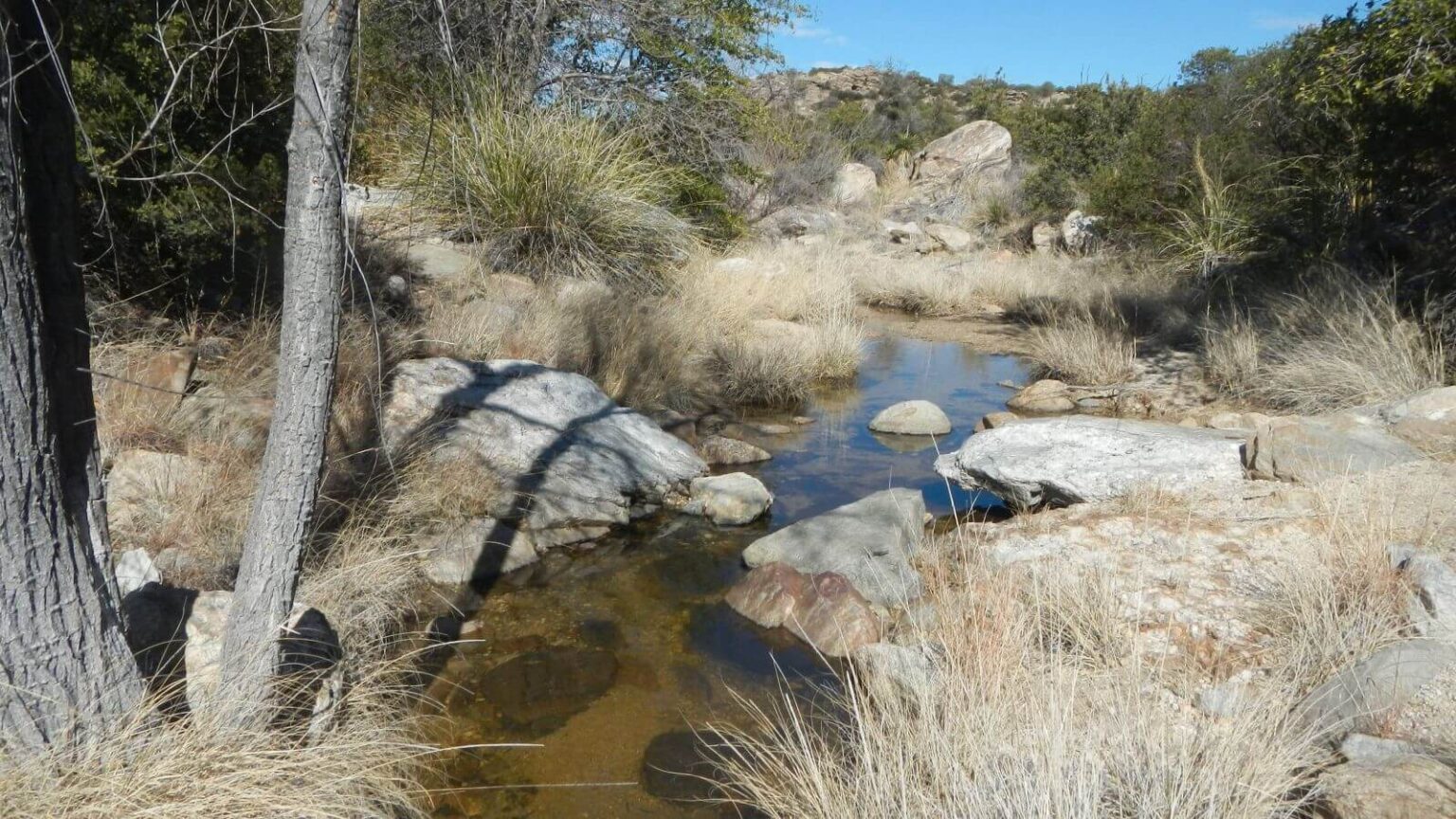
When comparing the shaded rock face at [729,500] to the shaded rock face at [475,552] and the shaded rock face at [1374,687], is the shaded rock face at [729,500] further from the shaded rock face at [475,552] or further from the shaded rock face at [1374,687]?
the shaded rock face at [1374,687]

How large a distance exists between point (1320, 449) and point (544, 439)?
453 centimetres

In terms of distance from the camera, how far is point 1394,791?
8.14ft

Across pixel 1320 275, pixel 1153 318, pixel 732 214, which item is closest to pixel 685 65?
pixel 732 214

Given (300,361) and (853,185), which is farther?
(853,185)

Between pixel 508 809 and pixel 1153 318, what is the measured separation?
9493mm

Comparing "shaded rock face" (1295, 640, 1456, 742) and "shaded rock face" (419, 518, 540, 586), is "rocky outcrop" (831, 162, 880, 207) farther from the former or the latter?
"shaded rock face" (1295, 640, 1456, 742)

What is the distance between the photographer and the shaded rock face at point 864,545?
493 cm

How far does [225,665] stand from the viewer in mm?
2809

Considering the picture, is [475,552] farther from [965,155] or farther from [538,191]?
[965,155]

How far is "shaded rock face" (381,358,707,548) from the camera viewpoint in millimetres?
5730

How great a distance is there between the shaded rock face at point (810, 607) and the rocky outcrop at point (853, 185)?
18089mm

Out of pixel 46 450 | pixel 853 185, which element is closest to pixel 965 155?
pixel 853 185

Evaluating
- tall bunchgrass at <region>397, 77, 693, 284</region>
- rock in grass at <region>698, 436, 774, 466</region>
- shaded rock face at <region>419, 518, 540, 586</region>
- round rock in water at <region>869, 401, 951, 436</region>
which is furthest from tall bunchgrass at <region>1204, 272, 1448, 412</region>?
shaded rock face at <region>419, 518, 540, 586</region>

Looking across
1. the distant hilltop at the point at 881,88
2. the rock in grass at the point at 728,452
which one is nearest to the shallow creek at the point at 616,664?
the rock in grass at the point at 728,452
